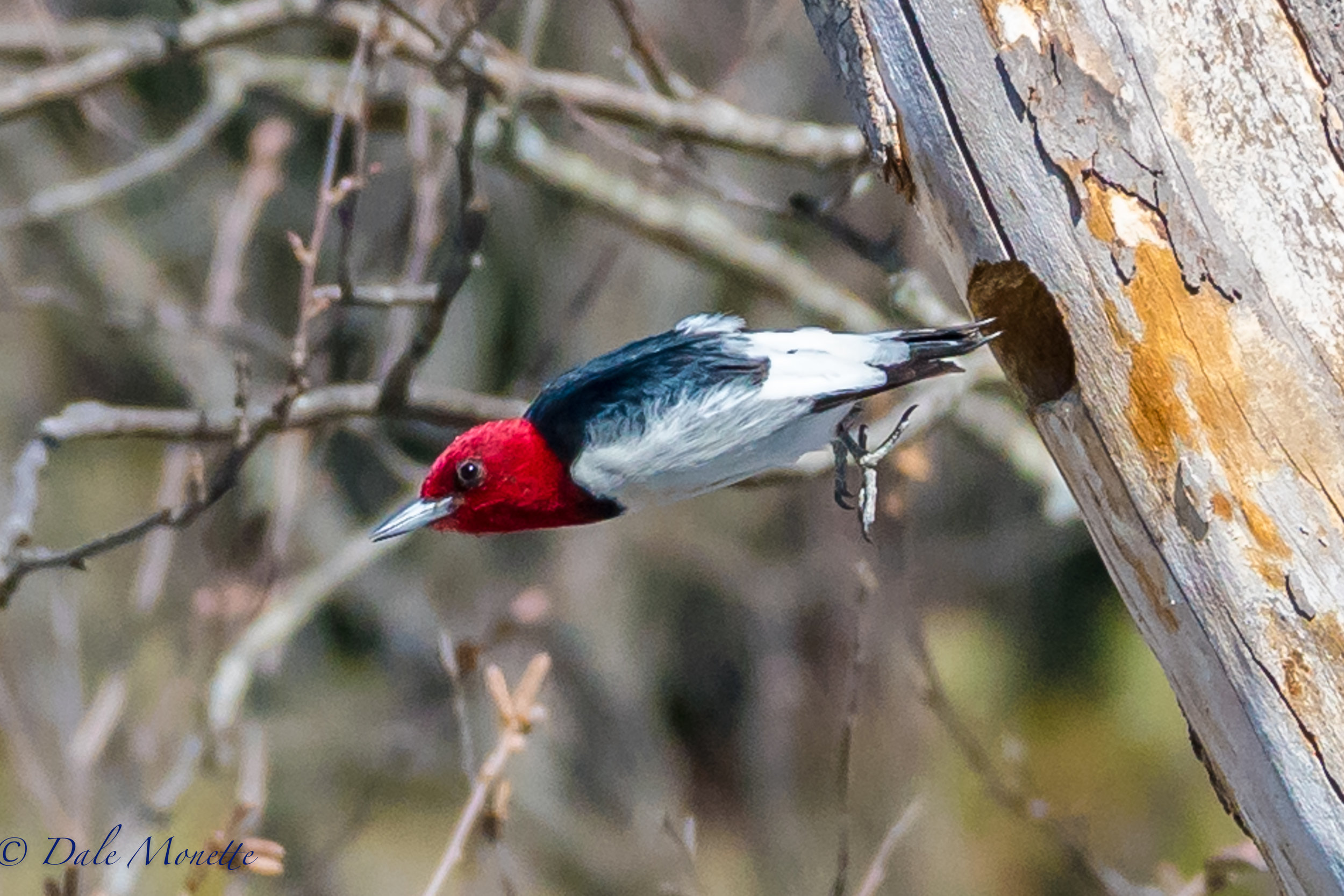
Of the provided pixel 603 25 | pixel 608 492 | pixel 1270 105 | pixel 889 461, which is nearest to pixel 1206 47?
pixel 1270 105

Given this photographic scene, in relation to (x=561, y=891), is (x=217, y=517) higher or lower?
higher

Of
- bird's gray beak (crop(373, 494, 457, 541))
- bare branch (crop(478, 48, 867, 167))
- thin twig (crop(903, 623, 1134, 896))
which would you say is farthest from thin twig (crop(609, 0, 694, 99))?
thin twig (crop(903, 623, 1134, 896))

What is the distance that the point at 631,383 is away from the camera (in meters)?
2.41

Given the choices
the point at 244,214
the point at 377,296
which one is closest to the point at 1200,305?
the point at 377,296

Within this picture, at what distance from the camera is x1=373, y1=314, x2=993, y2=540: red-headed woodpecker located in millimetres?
2312

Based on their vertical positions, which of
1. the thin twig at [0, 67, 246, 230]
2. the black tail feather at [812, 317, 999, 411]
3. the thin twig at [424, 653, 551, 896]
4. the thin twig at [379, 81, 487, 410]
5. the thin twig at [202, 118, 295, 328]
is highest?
the thin twig at [0, 67, 246, 230]

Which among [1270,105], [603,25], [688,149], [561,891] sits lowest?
[561,891]

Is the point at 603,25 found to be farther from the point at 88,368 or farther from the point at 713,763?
the point at 713,763

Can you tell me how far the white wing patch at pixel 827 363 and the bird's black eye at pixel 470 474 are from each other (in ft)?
1.92

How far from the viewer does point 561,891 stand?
215 inches

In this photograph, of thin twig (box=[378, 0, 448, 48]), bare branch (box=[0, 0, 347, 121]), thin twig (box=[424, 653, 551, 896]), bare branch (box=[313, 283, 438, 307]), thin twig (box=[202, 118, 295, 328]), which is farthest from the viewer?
thin twig (box=[202, 118, 295, 328])

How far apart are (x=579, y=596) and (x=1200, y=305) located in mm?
4452

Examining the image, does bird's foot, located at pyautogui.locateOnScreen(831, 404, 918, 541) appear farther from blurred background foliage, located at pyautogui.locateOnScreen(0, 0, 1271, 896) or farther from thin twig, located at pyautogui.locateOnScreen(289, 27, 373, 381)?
blurred background foliage, located at pyautogui.locateOnScreen(0, 0, 1271, 896)

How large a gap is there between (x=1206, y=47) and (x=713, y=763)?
4873 mm
